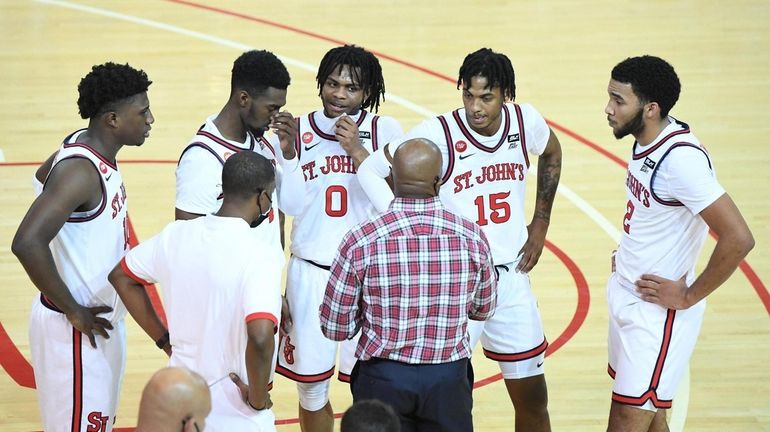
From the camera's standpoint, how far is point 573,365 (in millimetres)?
7637

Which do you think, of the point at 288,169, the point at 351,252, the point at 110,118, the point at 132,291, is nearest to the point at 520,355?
the point at 288,169

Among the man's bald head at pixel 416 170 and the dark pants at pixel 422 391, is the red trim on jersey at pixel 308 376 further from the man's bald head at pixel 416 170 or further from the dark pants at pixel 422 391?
the man's bald head at pixel 416 170

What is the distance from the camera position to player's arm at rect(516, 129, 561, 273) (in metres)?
6.19

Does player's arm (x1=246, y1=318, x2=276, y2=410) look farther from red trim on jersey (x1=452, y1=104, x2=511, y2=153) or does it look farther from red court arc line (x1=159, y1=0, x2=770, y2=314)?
red court arc line (x1=159, y1=0, x2=770, y2=314)

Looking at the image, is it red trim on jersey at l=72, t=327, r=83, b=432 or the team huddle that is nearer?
the team huddle

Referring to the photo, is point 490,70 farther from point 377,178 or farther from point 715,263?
point 715,263

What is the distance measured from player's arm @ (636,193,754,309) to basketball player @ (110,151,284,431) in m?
1.94

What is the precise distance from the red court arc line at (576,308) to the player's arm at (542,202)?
4.86 ft

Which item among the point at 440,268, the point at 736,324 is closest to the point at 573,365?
the point at 736,324

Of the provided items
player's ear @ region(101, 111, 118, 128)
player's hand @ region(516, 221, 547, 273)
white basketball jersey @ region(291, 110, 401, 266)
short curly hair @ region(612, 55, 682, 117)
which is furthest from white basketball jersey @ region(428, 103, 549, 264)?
player's ear @ region(101, 111, 118, 128)

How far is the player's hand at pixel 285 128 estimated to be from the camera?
573 centimetres

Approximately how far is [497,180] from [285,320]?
1342 mm

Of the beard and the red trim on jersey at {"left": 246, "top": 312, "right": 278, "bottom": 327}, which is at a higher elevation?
the beard

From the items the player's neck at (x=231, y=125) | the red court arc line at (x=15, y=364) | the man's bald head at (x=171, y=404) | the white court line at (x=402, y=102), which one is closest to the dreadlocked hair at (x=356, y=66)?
the player's neck at (x=231, y=125)
